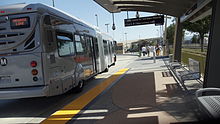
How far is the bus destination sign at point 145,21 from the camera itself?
17656mm

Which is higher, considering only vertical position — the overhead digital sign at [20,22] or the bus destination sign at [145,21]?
the bus destination sign at [145,21]

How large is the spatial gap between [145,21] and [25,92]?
44.3 feet

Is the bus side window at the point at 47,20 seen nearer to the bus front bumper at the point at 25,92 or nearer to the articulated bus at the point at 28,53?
the articulated bus at the point at 28,53

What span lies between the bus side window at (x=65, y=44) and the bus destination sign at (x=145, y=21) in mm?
10440

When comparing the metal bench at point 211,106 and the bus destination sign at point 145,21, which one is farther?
the bus destination sign at point 145,21

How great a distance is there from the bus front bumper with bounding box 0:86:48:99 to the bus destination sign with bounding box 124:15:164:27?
13004mm

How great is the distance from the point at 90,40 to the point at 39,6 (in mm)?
5248

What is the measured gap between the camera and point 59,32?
23.8 ft

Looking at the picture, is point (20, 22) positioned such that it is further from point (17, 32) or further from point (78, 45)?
point (78, 45)

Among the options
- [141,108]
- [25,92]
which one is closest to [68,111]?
[25,92]

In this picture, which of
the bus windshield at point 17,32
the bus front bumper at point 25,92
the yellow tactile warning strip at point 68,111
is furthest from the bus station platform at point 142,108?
the bus windshield at point 17,32

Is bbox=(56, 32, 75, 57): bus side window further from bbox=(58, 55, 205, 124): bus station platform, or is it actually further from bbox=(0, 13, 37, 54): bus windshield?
bbox=(58, 55, 205, 124): bus station platform

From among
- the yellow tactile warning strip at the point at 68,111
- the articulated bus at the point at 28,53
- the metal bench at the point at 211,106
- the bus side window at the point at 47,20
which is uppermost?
the bus side window at the point at 47,20

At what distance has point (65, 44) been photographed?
25.2ft
